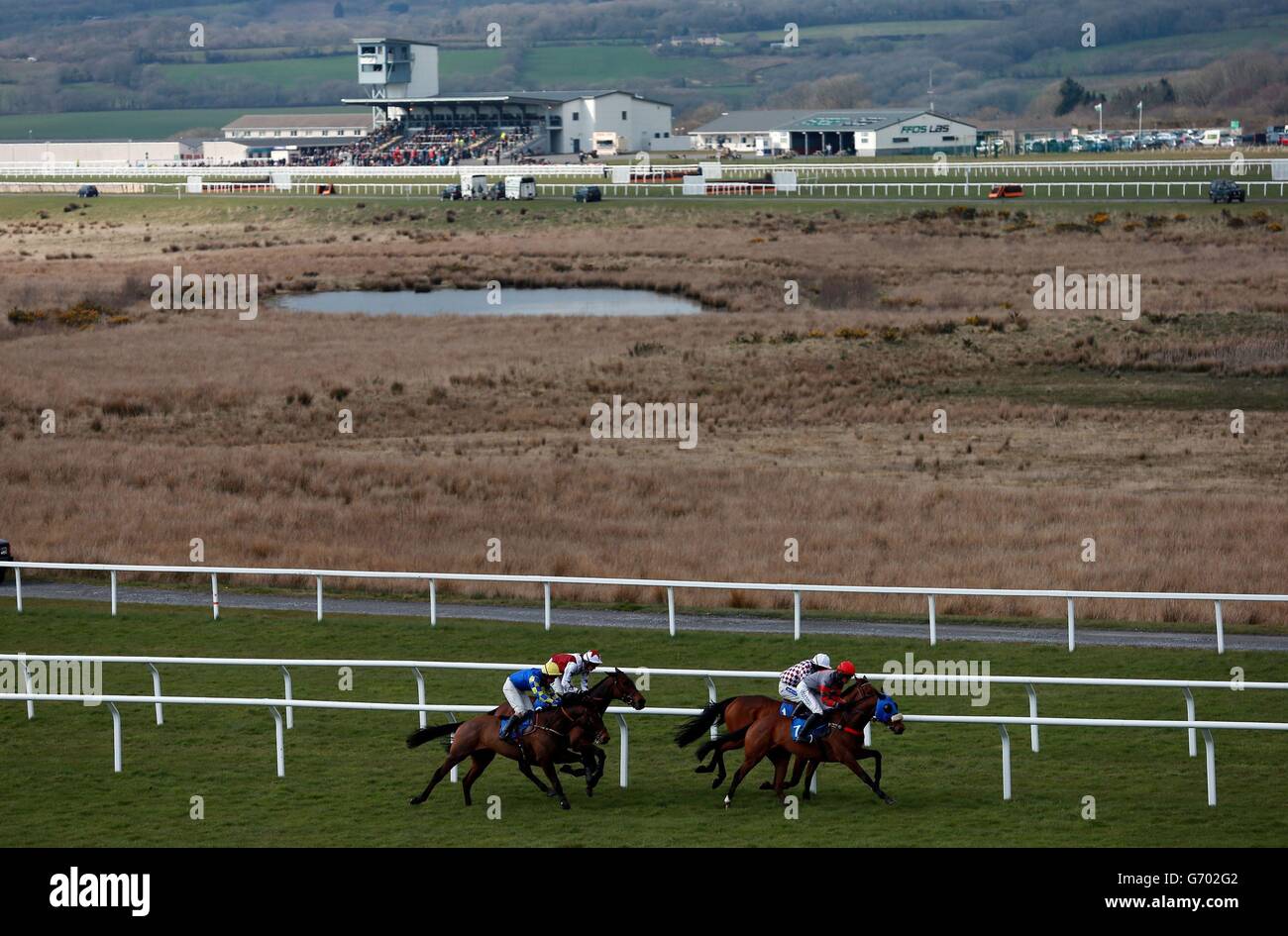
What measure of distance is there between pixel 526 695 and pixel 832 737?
238 centimetres

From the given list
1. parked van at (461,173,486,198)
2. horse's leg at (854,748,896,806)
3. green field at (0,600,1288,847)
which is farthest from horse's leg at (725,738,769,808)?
parked van at (461,173,486,198)

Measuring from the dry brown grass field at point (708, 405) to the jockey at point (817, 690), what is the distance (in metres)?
8.93

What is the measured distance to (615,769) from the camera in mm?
14656

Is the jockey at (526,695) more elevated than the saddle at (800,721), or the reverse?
the jockey at (526,695)

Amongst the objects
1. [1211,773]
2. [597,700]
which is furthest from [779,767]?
[1211,773]

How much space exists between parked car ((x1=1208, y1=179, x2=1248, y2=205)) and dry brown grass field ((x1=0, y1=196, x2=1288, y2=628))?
2442 mm

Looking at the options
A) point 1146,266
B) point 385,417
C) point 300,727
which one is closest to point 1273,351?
point 1146,266

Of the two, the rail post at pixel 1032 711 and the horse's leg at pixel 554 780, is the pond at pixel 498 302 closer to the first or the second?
the rail post at pixel 1032 711

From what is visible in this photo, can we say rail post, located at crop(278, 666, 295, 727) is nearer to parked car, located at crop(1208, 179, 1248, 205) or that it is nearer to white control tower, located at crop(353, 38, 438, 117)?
parked car, located at crop(1208, 179, 1248, 205)

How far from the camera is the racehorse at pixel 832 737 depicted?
510 inches

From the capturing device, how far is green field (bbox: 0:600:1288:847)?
12.5 meters

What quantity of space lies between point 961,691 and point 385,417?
25.5m

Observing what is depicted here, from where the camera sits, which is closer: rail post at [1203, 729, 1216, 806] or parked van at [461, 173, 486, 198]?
rail post at [1203, 729, 1216, 806]

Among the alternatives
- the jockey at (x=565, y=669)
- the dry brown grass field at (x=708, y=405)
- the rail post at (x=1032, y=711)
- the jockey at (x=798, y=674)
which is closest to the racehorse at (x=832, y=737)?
the jockey at (x=798, y=674)
